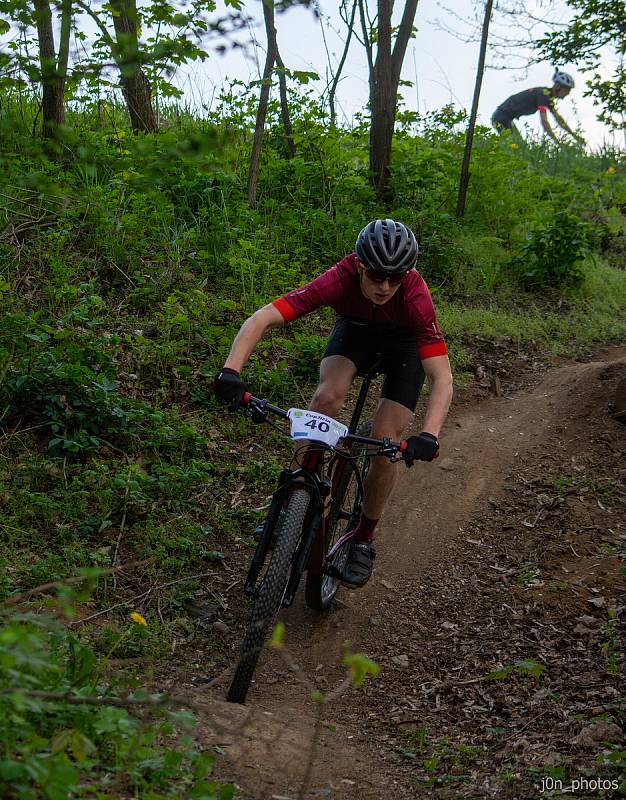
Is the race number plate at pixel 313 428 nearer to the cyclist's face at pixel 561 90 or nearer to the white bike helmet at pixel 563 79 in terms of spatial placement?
the white bike helmet at pixel 563 79

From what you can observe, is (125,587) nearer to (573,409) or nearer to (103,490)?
(103,490)

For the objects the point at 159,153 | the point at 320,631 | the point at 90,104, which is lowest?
the point at 320,631

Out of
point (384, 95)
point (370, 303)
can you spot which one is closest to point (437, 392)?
point (370, 303)

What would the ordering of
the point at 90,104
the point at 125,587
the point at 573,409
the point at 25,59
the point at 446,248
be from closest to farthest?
the point at 25,59 → the point at 125,587 → the point at 573,409 → the point at 90,104 → the point at 446,248

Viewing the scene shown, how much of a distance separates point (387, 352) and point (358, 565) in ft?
4.28

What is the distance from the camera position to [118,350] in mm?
6641

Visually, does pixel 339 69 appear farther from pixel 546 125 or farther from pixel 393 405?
pixel 393 405

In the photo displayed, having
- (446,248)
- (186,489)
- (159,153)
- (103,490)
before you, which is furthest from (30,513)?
(446,248)

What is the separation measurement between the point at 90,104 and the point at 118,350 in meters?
4.20

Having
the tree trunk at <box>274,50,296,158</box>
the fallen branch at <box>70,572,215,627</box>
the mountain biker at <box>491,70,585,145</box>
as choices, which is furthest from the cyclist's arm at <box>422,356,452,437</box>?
the mountain biker at <box>491,70,585,145</box>

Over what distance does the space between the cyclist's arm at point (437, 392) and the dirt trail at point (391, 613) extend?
1.41m

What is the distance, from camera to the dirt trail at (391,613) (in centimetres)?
328

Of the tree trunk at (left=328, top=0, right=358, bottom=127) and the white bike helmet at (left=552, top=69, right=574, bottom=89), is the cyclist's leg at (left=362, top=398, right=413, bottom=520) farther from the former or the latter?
the white bike helmet at (left=552, top=69, right=574, bottom=89)

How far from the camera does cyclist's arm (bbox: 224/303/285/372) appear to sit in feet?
13.3
